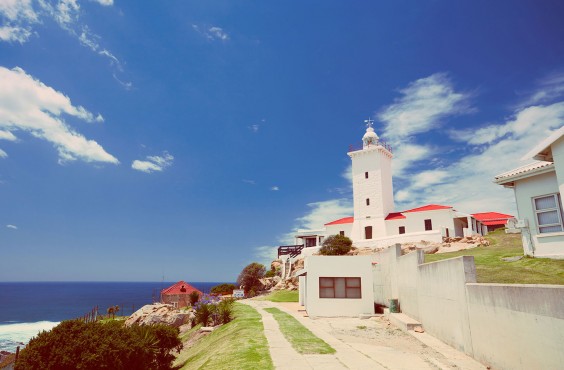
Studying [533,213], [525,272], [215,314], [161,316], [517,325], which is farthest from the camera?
[161,316]

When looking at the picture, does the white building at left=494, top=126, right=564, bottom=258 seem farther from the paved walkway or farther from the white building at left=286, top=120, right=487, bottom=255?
the white building at left=286, top=120, right=487, bottom=255

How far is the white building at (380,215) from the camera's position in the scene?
4288 cm

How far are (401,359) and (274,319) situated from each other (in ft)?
35.7

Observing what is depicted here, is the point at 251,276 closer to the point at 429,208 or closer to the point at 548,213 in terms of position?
the point at 429,208

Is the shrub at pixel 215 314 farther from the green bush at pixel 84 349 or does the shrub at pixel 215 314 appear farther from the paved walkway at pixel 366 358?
the paved walkway at pixel 366 358

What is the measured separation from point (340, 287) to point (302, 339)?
9.95 meters

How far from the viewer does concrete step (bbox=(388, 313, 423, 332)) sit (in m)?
15.8

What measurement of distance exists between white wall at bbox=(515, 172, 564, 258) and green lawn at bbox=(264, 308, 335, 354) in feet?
37.4

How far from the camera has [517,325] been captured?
26.6 feet

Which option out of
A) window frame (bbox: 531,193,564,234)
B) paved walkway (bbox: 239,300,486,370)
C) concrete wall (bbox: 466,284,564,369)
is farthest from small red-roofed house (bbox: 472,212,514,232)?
concrete wall (bbox: 466,284,564,369)

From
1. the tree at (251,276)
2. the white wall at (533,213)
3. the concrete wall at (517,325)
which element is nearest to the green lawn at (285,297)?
the tree at (251,276)

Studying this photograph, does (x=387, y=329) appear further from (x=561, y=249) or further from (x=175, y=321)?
(x=175, y=321)

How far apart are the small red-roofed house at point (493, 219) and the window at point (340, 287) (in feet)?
109

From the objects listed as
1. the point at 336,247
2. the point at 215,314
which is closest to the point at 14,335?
the point at 215,314
